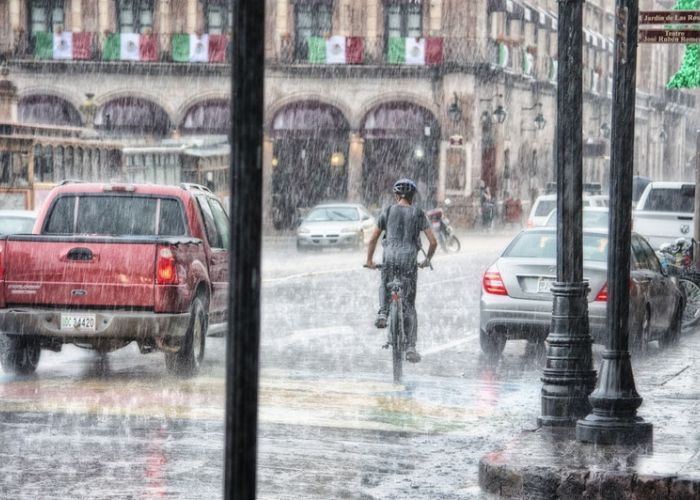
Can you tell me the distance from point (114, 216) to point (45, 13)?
41808 millimetres

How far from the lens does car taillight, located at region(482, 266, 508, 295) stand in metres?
15.3

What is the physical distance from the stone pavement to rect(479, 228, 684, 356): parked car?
4.65m

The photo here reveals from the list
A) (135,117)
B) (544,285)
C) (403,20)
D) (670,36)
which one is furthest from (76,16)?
(670,36)

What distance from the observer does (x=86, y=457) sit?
916 cm

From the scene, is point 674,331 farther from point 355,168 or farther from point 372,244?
point 355,168

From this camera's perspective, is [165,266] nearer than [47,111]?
Yes

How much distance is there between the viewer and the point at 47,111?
176ft

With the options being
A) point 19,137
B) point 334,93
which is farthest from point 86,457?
point 334,93

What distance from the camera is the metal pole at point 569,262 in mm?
10078

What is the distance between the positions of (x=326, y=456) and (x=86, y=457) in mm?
1488

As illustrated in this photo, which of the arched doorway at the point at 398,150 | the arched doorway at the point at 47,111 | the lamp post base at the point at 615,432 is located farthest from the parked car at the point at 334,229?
the lamp post base at the point at 615,432

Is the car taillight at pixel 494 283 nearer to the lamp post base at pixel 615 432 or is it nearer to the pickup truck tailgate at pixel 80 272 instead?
the pickup truck tailgate at pixel 80 272

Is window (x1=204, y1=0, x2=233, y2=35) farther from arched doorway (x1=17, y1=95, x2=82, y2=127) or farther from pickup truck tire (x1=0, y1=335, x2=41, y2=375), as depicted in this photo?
pickup truck tire (x1=0, y1=335, x2=41, y2=375)

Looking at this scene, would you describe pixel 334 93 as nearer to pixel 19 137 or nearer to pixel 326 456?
pixel 19 137
